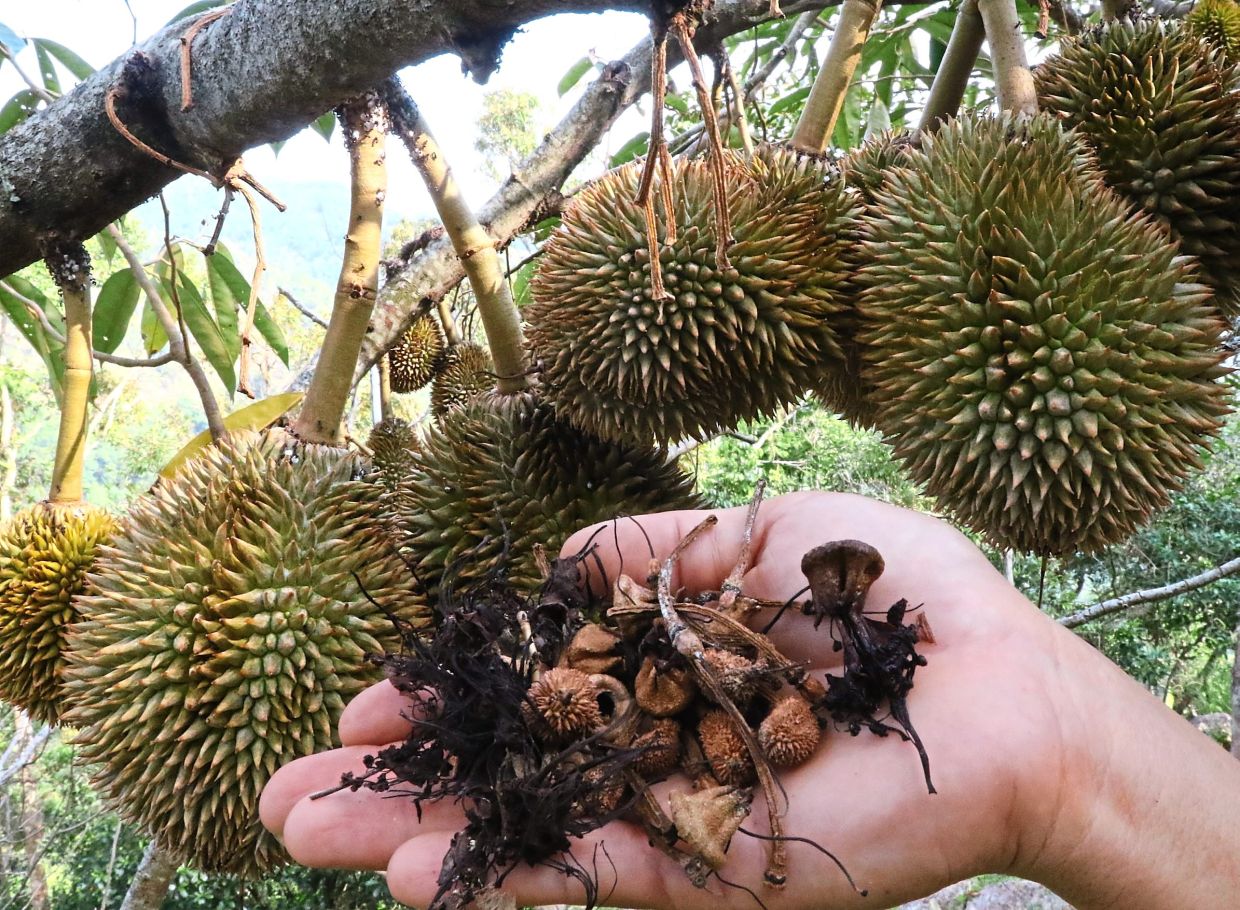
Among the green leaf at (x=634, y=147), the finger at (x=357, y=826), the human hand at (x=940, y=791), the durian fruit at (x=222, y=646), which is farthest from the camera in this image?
the green leaf at (x=634, y=147)

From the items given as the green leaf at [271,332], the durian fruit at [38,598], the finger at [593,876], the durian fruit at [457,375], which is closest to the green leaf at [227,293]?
the green leaf at [271,332]

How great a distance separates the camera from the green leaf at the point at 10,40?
1.60 metres

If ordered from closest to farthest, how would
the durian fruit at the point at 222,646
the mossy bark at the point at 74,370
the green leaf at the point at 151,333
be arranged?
the durian fruit at the point at 222,646
the mossy bark at the point at 74,370
the green leaf at the point at 151,333

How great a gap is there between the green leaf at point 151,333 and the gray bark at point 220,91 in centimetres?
82

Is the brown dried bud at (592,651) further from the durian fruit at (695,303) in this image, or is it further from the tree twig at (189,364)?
the tree twig at (189,364)

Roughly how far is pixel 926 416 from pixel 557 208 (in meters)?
0.99

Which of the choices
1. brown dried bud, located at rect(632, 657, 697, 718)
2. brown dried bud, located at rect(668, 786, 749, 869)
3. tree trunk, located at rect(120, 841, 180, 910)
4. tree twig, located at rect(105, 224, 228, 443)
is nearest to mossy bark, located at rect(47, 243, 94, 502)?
tree twig, located at rect(105, 224, 228, 443)

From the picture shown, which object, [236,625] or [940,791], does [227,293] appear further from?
[940,791]

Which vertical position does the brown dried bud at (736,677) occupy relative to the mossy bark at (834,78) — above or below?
below

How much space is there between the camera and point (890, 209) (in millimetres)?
1286

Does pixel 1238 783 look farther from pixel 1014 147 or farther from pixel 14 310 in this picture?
pixel 14 310

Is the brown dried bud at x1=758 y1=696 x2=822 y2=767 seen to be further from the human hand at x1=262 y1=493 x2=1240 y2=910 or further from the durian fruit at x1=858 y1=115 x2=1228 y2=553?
the durian fruit at x1=858 y1=115 x2=1228 y2=553

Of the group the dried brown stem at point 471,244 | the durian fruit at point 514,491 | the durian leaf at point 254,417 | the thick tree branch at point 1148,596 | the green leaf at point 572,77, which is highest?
the green leaf at point 572,77

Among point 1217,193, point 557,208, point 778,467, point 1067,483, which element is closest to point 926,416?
point 1067,483
